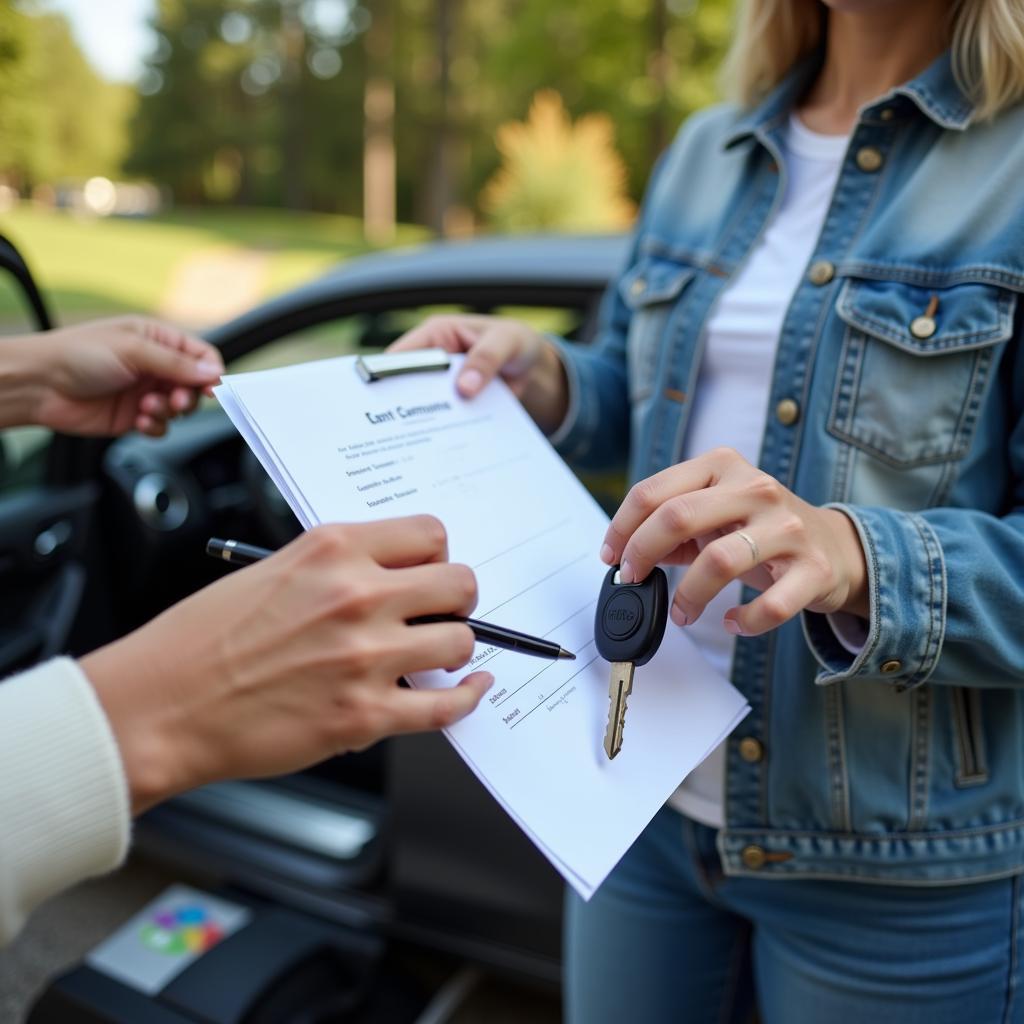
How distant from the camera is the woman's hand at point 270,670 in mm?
662

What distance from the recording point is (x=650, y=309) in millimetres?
1227

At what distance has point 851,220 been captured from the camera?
1055mm

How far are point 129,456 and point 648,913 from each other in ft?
5.89

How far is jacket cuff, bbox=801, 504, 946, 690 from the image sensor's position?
0.85m

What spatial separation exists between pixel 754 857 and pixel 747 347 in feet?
1.85

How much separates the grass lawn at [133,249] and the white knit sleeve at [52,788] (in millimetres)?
1354

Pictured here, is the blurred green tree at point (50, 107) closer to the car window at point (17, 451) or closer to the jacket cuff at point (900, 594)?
the car window at point (17, 451)

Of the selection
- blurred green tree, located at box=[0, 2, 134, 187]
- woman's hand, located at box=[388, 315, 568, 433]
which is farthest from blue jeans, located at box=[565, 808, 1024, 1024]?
blurred green tree, located at box=[0, 2, 134, 187]

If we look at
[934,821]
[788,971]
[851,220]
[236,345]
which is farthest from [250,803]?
[851,220]

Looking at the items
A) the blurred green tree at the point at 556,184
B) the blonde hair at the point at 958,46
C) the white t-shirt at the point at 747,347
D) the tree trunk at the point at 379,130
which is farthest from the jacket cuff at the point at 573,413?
the tree trunk at the point at 379,130

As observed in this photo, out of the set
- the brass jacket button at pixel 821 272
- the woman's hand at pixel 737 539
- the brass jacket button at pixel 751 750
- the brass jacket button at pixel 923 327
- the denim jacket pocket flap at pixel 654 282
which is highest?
the brass jacket button at pixel 821 272

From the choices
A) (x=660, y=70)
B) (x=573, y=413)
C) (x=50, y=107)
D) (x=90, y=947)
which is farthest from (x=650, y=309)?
(x=660, y=70)

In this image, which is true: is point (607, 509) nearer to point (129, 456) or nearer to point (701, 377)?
point (701, 377)

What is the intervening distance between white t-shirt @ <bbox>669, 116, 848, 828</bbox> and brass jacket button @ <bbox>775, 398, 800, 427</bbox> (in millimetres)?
31
